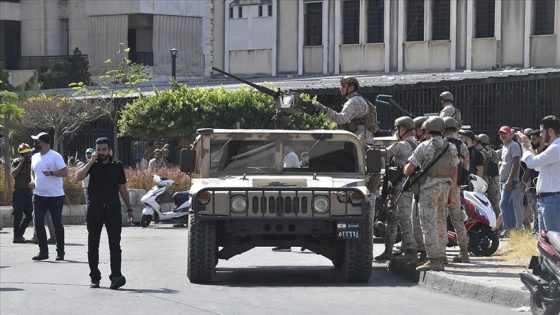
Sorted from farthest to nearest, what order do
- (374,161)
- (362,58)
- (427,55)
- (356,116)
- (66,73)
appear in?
(66,73), (362,58), (427,55), (356,116), (374,161)

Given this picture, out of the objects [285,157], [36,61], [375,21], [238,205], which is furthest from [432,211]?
[36,61]

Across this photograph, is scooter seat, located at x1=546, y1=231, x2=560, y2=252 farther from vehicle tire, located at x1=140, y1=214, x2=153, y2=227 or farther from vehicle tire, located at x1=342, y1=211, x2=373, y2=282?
vehicle tire, located at x1=140, y1=214, x2=153, y2=227

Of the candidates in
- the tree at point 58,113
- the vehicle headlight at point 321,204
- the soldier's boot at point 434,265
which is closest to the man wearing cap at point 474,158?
the soldier's boot at point 434,265

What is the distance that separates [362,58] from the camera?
5191 cm

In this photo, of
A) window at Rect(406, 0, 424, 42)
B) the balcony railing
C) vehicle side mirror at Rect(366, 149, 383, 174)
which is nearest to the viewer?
vehicle side mirror at Rect(366, 149, 383, 174)

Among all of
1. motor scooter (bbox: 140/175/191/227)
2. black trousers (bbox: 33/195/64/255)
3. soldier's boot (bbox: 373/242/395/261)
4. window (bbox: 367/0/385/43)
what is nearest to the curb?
soldier's boot (bbox: 373/242/395/261)

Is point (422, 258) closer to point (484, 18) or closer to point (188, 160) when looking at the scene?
point (188, 160)

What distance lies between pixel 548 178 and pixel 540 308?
2613mm

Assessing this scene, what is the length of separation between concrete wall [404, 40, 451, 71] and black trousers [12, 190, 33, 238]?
28.5 meters

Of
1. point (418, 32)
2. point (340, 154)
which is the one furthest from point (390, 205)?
point (418, 32)

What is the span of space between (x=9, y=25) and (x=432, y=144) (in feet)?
190

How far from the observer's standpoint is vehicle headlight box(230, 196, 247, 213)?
1471 cm

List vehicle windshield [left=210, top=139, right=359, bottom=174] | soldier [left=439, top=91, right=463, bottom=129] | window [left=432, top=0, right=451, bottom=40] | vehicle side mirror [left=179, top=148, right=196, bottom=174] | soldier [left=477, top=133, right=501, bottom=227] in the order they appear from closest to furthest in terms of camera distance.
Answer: vehicle side mirror [left=179, top=148, right=196, bottom=174] < vehicle windshield [left=210, top=139, right=359, bottom=174] < soldier [left=439, top=91, right=463, bottom=129] < soldier [left=477, top=133, right=501, bottom=227] < window [left=432, top=0, right=451, bottom=40]

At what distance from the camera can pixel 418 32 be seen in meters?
50.5
